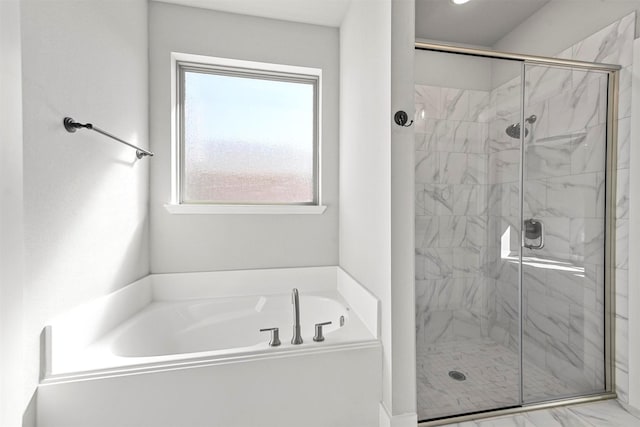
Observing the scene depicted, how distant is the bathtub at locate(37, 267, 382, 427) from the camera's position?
1.09 meters

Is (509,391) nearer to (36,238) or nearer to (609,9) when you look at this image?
(609,9)

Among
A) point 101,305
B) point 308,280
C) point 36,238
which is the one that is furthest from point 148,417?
point 308,280

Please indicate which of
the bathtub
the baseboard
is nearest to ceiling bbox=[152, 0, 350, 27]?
the bathtub

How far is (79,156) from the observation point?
125 centimetres

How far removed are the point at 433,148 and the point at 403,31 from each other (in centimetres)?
98

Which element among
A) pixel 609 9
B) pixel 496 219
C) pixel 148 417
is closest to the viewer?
pixel 148 417

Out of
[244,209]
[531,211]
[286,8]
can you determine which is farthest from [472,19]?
[244,209]

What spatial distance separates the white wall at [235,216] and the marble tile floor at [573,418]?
1280mm

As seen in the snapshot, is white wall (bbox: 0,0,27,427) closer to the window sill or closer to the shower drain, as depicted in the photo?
the window sill

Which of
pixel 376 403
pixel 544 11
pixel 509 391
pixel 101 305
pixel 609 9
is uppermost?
pixel 544 11

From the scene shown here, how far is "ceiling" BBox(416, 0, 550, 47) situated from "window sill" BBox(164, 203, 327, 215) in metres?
1.60

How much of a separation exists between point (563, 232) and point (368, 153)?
1.29 m

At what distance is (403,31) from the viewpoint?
4.12ft

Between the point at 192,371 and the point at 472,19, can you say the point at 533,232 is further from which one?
the point at 192,371
